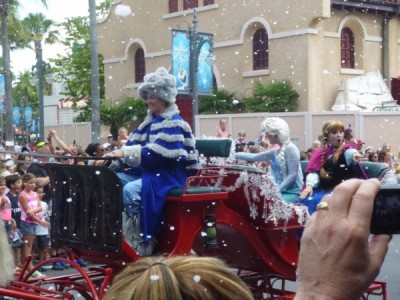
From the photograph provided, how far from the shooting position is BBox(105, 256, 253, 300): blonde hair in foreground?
4.75 ft

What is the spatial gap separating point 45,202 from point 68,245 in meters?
5.07

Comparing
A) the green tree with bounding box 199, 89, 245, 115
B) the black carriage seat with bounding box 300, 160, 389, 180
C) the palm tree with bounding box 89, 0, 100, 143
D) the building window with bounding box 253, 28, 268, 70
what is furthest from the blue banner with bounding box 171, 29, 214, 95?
the black carriage seat with bounding box 300, 160, 389, 180

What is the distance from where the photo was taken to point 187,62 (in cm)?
1756

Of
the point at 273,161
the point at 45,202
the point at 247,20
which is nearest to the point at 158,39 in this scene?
the point at 247,20

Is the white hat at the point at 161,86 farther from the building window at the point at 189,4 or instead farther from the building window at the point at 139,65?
the building window at the point at 139,65

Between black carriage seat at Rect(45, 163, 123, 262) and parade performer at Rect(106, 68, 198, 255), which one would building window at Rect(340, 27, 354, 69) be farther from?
black carriage seat at Rect(45, 163, 123, 262)

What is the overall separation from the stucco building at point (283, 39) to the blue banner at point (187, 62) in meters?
5.46

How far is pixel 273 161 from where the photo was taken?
21.8 ft

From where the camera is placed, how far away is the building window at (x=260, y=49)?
2473 cm

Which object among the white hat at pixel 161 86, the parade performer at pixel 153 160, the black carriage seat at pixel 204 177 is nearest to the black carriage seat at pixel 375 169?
the black carriage seat at pixel 204 177

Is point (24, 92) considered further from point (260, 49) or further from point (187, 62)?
point (187, 62)

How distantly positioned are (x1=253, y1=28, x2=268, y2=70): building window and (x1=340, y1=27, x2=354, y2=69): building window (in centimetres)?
255

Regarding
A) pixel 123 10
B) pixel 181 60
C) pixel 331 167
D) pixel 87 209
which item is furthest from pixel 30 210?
pixel 123 10

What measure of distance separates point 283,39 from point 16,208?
50.1 ft
